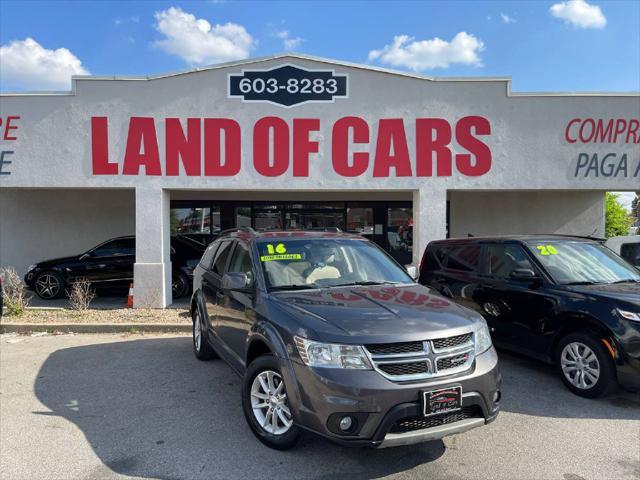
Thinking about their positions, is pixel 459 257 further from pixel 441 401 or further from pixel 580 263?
pixel 441 401

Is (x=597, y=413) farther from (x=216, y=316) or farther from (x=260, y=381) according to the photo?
(x=216, y=316)

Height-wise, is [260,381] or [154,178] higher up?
[154,178]

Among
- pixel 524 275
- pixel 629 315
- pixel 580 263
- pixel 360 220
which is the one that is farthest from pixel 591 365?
pixel 360 220

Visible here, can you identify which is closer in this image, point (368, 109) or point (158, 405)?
point (158, 405)

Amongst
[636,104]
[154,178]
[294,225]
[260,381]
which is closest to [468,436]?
[260,381]

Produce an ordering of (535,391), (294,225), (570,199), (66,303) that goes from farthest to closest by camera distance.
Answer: (294,225), (570,199), (66,303), (535,391)

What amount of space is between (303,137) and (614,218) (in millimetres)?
19332

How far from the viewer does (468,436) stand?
397cm

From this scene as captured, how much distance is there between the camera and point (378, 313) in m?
3.54

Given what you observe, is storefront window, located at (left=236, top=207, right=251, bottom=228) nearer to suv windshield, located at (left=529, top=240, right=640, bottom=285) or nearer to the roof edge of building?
the roof edge of building

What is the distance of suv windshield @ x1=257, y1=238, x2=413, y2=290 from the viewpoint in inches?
171

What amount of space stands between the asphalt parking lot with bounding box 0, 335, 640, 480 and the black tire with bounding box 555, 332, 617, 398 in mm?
135

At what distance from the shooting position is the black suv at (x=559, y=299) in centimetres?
468

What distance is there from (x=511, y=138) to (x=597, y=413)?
663 cm
